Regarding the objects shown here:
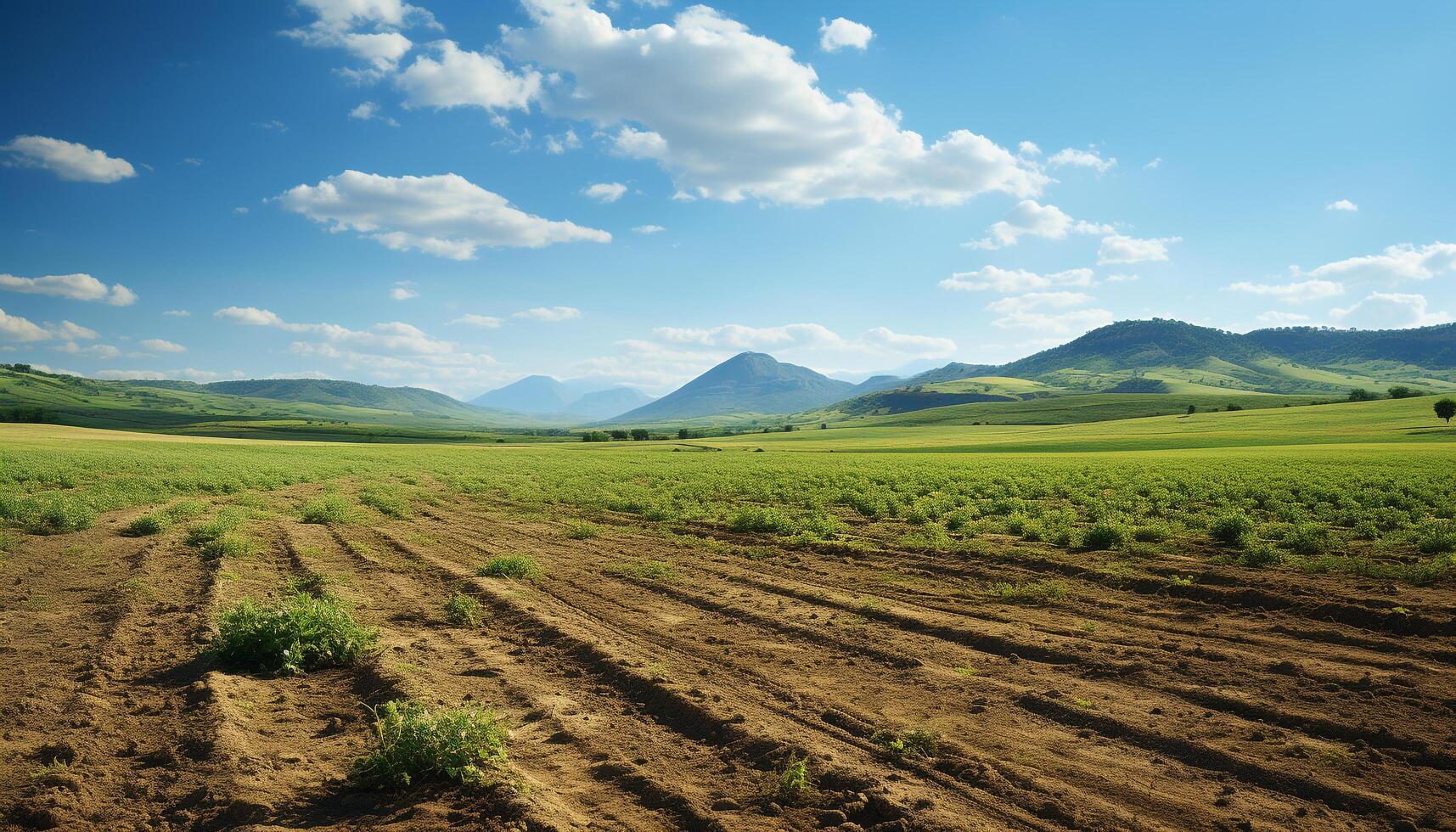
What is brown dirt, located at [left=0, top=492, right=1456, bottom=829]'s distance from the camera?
19.7 feet

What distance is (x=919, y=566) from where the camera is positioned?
53.4ft

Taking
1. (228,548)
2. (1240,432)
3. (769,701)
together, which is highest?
(1240,432)

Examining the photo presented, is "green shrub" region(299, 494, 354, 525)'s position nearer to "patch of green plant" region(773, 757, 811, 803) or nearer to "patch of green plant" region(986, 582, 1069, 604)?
"patch of green plant" region(986, 582, 1069, 604)

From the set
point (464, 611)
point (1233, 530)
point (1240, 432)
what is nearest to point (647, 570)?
point (464, 611)

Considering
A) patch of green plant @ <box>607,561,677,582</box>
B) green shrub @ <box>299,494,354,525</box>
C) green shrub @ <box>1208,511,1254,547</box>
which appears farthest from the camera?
green shrub @ <box>299,494,354,525</box>

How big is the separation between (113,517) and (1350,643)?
33.1m

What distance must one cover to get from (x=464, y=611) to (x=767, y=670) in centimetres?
601

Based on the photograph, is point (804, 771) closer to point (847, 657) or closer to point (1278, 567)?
point (847, 657)

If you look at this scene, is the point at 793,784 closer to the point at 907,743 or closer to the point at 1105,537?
the point at 907,743

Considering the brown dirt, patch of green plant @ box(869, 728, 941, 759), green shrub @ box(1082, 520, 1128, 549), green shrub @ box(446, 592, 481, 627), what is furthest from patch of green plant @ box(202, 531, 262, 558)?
green shrub @ box(1082, 520, 1128, 549)

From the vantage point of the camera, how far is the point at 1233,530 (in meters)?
17.9

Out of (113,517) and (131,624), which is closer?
(131,624)

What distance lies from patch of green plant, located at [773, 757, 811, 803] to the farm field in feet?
0.13

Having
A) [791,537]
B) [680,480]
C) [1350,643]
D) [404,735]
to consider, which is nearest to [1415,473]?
[1350,643]
